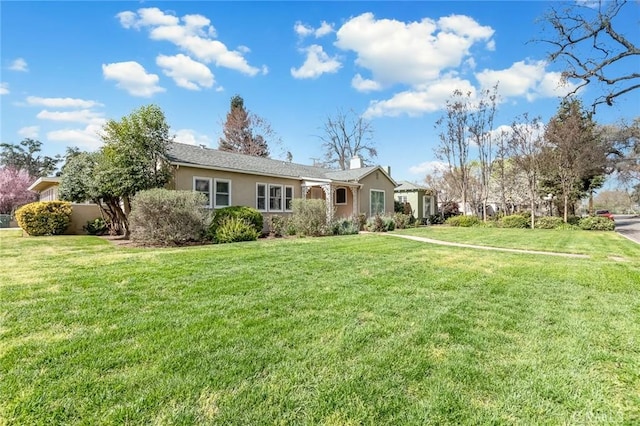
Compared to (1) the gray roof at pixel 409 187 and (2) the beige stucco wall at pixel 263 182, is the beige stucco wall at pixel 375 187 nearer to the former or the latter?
(2) the beige stucco wall at pixel 263 182

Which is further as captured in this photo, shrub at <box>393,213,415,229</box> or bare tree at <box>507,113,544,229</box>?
bare tree at <box>507,113,544,229</box>

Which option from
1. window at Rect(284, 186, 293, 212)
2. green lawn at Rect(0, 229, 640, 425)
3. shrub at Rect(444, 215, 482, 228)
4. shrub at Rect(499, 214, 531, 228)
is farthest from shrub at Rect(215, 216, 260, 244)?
shrub at Rect(499, 214, 531, 228)

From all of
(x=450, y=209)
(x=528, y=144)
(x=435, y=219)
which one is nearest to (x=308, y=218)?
(x=435, y=219)

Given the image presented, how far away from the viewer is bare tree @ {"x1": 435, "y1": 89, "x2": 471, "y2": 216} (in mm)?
28141

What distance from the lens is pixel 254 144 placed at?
38.0 m

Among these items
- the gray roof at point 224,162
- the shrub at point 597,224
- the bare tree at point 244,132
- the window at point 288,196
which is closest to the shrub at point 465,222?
the shrub at point 597,224

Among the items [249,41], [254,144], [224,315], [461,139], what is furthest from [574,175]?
[254,144]

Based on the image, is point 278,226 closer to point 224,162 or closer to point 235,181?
point 235,181

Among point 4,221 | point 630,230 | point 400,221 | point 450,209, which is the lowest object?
point 630,230

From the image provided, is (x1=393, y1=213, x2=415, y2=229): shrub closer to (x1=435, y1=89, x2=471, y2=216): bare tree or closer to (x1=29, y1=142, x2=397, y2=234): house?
(x1=29, y1=142, x2=397, y2=234): house

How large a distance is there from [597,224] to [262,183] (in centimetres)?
2259

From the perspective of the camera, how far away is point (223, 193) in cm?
1462

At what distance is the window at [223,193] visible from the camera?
47.2 feet

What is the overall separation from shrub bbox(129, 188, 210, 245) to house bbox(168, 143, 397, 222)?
10.3 ft
